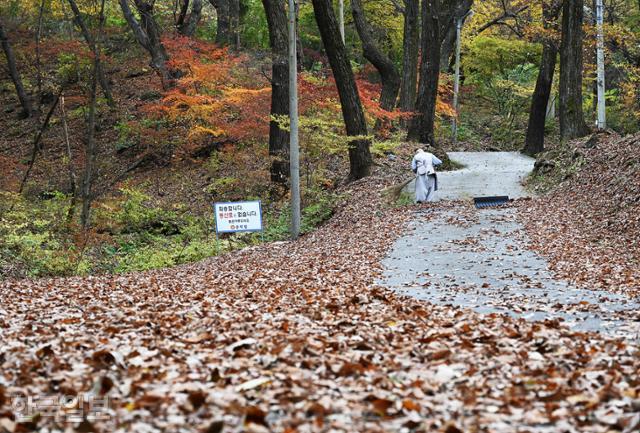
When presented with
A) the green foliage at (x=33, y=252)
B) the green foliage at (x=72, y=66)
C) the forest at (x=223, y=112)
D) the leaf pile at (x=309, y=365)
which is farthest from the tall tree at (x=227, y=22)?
the leaf pile at (x=309, y=365)

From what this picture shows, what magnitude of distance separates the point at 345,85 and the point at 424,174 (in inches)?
147

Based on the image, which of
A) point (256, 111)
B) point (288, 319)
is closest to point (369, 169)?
point (256, 111)

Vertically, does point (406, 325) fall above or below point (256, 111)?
below

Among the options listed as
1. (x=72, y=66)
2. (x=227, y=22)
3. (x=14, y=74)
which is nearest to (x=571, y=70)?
(x=227, y=22)

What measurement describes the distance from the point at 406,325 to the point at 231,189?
18.3 metres

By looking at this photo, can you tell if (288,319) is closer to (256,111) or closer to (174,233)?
(174,233)

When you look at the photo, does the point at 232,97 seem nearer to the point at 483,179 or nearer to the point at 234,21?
the point at 483,179

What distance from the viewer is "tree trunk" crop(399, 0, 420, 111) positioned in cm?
2847

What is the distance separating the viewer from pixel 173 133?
100 feet

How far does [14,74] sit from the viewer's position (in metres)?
33.6

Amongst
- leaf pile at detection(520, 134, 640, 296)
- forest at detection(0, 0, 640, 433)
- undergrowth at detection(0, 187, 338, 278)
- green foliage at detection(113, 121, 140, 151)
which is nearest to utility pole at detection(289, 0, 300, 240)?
forest at detection(0, 0, 640, 433)

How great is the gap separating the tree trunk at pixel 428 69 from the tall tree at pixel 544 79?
404cm

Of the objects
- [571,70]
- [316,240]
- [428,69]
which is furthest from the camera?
[428,69]

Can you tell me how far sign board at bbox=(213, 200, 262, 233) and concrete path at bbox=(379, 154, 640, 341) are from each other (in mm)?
3388
